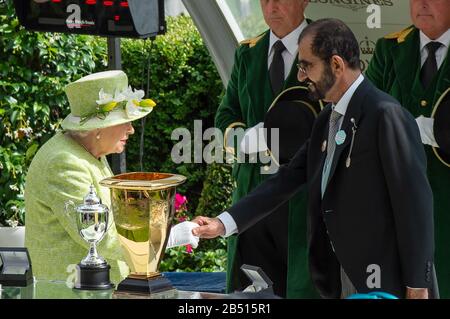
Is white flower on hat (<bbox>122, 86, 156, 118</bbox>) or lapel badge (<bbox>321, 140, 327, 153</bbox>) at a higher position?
white flower on hat (<bbox>122, 86, 156, 118</bbox>)

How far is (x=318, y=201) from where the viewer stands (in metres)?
4.02

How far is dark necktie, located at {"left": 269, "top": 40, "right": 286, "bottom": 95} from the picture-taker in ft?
16.2

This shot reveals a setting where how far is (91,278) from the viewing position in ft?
11.5

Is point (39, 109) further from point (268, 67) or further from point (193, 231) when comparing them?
point (193, 231)

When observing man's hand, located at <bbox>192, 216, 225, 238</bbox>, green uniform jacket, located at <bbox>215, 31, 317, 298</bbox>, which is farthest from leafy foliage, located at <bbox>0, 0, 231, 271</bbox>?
man's hand, located at <bbox>192, 216, 225, 238</bbox>

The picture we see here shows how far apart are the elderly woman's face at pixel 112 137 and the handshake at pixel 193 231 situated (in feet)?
1.90

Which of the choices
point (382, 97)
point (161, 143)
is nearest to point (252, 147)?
point (382, 97)

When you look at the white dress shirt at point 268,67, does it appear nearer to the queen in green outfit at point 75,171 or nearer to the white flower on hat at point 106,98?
the queen in green outfit at point 75,171

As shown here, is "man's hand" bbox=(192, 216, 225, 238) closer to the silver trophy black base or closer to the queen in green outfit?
the queen in green outfit

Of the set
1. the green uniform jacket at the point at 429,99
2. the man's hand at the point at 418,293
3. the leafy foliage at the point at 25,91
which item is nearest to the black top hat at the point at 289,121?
the green uniform jacket at the point at 429,99

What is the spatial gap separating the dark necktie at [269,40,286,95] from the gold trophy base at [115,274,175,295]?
66.5 inches

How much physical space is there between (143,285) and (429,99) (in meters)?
1.60

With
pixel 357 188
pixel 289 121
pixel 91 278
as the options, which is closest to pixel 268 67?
pixel 289 121

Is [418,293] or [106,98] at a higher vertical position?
[106,98]
